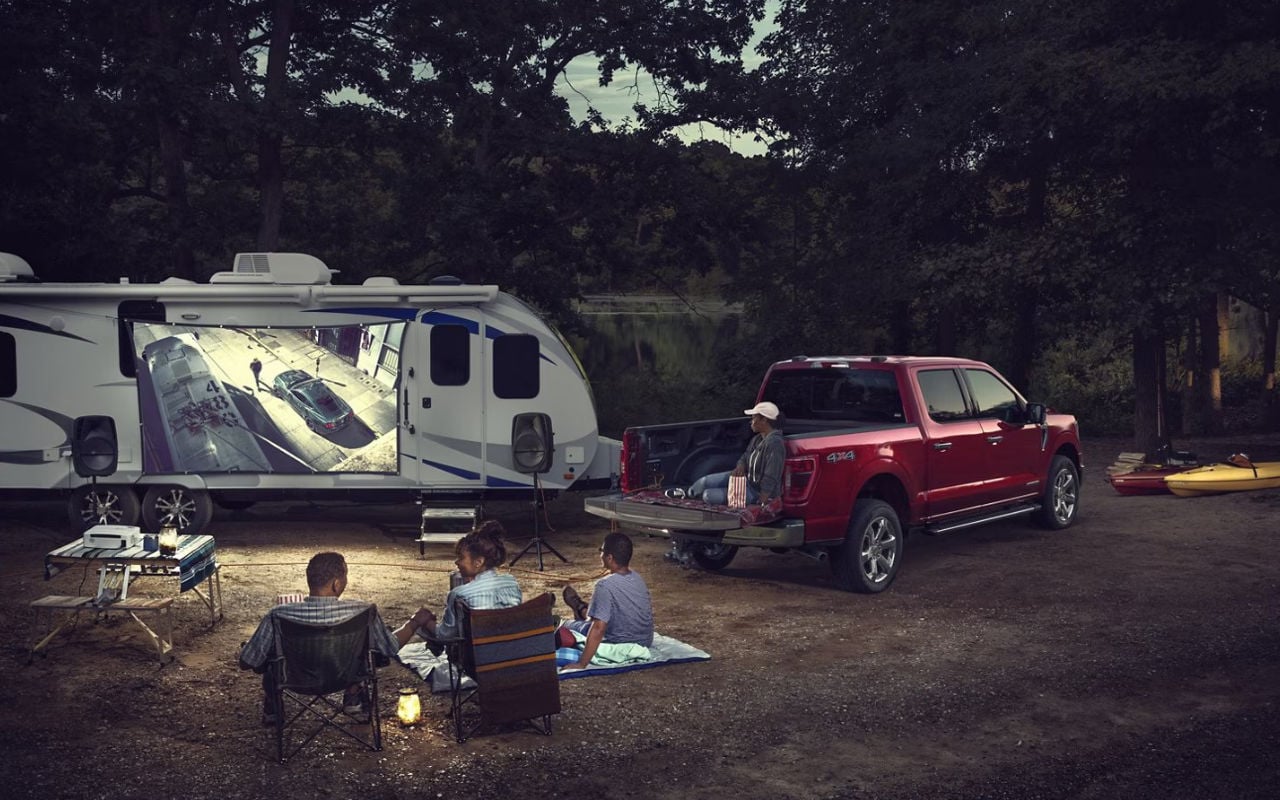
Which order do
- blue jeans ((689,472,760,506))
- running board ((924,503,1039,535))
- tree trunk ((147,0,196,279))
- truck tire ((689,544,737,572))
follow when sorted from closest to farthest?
blue jeans ((689,472,760,506)), running board ((924,503,1039,535)), truck tire ((689,544,737,572)), tree trunk ((147,0,196,279))

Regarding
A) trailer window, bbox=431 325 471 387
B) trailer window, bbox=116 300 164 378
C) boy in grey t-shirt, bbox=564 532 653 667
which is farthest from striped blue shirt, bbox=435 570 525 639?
trailer window, bbox=116 300 164 378

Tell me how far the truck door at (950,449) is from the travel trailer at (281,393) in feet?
12.4

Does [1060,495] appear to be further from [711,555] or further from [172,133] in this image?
[172,133]

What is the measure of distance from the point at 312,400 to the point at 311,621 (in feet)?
23.3

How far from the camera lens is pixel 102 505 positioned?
13.6 metres

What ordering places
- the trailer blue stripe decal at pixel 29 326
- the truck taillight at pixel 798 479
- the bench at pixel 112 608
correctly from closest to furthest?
the bench at pixel 112 608 → the truck taillight at pixel 798 479 → the trailer blue stripe decal at pixel 29 326

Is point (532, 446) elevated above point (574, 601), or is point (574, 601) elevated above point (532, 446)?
point (532, 446)

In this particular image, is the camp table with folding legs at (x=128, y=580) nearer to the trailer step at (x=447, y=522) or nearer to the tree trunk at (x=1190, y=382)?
the trailer step at (x=447, y=522)

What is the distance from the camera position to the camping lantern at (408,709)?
7121mm

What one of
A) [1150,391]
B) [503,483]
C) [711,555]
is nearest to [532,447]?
[503,483]

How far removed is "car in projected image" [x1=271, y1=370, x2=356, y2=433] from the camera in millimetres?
13438

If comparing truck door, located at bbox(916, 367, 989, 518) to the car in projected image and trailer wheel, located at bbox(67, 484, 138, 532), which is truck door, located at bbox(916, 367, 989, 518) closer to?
the car in projected image

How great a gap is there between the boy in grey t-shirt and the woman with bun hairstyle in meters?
0.79

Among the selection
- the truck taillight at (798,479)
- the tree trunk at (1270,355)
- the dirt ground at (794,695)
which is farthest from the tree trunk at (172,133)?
the tree trunk at (1270,355)
